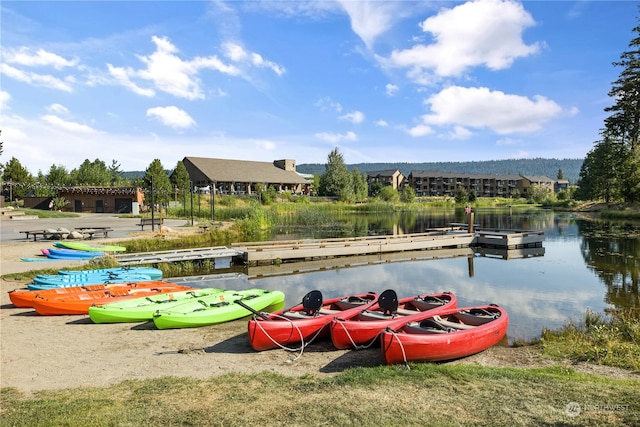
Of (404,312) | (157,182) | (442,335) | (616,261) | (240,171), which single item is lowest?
(616,261)

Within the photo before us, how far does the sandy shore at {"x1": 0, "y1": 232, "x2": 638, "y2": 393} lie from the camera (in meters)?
6.93

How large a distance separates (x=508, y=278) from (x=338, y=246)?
902 cm

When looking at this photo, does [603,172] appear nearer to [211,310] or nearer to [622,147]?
[622,147]

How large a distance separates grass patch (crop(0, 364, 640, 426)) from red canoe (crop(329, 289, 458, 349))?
1433 millimetres

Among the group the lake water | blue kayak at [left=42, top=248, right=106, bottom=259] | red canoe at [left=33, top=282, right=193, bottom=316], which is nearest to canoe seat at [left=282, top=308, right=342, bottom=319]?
the lake water

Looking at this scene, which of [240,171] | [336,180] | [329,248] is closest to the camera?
[329,248]

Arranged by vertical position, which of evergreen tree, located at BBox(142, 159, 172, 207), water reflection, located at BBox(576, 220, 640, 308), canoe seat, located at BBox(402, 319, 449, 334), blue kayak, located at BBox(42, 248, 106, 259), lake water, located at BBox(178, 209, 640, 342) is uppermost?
evergreen tree, located at BBox(142, 159, 172, 207)

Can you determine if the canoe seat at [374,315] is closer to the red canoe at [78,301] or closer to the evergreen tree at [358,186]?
the red canoe at [78,301]

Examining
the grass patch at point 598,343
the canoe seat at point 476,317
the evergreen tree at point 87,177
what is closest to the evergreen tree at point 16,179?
the evergreen tree at point 87,177

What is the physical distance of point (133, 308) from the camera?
34.3 feet

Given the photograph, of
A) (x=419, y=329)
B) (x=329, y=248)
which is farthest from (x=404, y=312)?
(x=329, y=248)

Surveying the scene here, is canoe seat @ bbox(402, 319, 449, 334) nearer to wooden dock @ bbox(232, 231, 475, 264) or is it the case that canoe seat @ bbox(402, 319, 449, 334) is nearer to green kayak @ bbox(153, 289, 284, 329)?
green kayak @ bbox(153, 289, 284, 329)

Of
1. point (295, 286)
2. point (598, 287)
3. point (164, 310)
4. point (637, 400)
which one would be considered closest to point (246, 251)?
point (295, 286)

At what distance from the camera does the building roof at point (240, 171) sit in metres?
70.1
